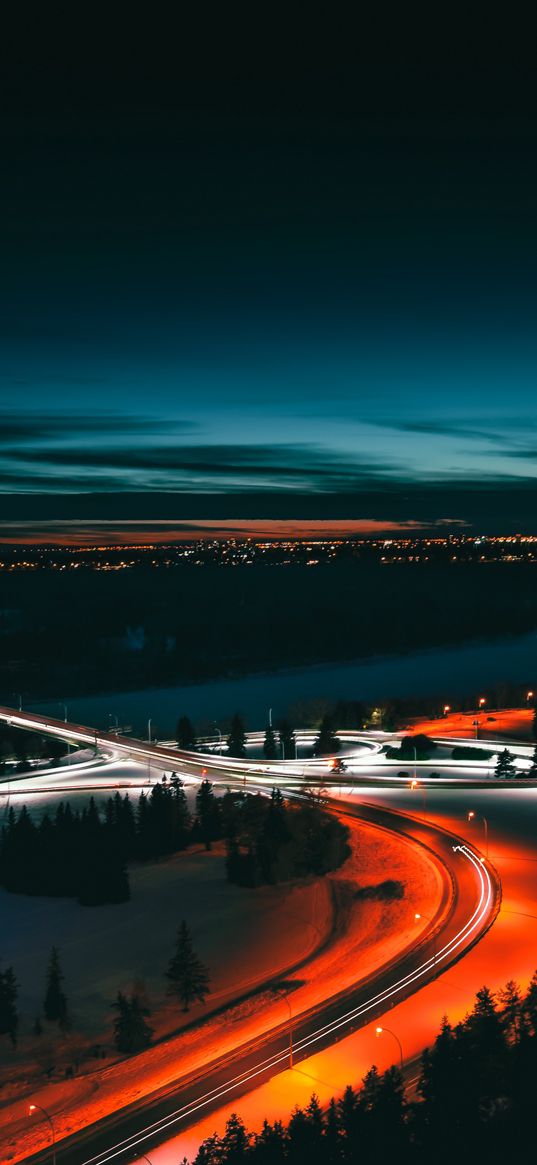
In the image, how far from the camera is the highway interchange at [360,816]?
65.0 feet

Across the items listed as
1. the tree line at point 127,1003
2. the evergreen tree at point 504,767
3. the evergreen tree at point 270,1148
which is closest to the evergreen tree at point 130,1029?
the tree line at point 127,1003

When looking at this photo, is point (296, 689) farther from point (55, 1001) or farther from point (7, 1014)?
point (7, 1014)

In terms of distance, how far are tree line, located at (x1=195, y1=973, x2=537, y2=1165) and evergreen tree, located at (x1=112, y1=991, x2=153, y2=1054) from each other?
567 centimetres

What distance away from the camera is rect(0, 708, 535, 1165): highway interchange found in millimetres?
19797

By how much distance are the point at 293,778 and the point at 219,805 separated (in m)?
10.0

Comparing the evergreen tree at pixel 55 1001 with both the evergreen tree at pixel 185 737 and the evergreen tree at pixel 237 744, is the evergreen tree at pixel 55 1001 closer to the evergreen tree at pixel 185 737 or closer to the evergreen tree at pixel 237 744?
the evergreen tree at pixel 237 744

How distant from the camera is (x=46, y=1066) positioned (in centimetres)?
2330

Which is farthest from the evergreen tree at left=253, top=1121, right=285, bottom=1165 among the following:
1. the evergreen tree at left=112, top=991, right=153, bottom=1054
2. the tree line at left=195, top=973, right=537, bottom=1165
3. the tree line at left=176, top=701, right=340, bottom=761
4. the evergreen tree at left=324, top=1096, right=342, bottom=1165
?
the tree line at left=176, top=701, right=340, bottom=761

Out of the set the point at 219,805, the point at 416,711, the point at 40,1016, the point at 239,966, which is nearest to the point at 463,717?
the point at 416,711

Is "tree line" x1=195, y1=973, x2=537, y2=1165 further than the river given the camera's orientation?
No

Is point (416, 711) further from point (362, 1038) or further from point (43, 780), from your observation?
point (362, 1038)

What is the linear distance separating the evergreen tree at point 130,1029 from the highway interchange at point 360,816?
294cm

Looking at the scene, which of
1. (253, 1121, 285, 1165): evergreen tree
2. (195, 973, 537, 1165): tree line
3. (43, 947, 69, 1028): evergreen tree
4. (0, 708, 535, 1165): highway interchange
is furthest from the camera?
(43, 947, 69, 1028): evergreen tree

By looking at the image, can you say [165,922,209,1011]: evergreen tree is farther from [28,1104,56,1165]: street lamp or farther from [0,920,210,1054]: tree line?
[28,1104,56,1165]: street lamp
